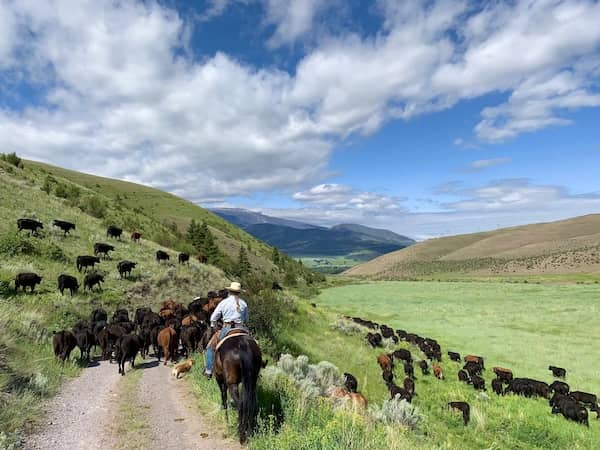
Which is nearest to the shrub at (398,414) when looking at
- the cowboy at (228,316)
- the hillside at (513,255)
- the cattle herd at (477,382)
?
the cattle herd at (477,382)

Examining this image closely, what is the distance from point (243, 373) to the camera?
6.64 meters

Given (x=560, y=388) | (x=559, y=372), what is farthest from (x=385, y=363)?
(x=559, y=372)

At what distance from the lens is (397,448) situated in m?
5.87

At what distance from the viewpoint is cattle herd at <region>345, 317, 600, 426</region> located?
15.4 m

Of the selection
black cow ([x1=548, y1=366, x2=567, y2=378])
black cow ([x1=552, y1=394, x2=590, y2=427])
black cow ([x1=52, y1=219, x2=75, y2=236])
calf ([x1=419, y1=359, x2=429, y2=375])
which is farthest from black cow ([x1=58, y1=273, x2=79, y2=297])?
black cow ([x1=548, y1=366, x2=567, y2=378])

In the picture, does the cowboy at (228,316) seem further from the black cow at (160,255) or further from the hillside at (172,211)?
Result: the hillside at (172,211)

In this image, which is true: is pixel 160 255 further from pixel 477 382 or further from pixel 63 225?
pixel 477 382

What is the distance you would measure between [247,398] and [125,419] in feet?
10.1

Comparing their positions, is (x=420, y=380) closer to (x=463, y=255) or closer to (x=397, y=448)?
(x=397, y=448)

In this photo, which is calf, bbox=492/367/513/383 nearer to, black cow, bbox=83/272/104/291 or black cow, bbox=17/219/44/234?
black cow, bbox=83/272/104/291

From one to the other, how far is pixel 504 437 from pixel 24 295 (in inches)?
816

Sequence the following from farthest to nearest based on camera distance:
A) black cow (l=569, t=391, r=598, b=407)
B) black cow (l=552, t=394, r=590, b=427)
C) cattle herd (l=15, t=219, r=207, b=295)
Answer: cattle herd (l=15, t=219, r=207, b=295) < black cow (l=569, t=391, r=598, b=407) < black cow (l=552, t=394, r=590, b=427)

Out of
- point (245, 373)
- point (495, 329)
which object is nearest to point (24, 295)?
point (245, 373)

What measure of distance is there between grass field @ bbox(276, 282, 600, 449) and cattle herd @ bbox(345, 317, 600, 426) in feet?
1.54
